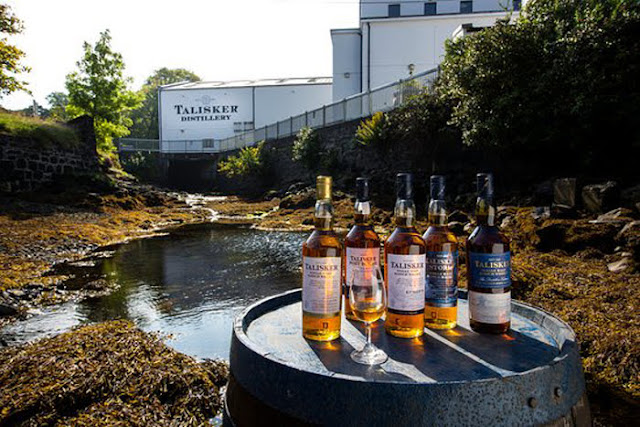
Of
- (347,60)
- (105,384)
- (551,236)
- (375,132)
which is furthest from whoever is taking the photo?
(347,60)

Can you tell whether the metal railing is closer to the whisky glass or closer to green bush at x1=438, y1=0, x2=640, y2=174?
green bush at x1=438, y1=0, x2=640, y2=174

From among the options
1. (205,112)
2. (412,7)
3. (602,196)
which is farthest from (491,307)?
(205,112)

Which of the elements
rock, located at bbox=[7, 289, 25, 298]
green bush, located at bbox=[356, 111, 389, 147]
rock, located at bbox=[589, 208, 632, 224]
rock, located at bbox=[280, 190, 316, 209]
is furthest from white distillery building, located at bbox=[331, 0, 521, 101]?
rock, located at bbox=[7, 289, 25, 298]

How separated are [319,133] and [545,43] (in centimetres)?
1319

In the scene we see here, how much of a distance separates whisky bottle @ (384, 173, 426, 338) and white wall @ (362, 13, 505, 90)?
29626mm

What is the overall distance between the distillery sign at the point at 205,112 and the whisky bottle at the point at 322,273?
39.2 m

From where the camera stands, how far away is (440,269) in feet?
5.83

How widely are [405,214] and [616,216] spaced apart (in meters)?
6.56

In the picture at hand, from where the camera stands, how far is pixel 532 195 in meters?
9.30

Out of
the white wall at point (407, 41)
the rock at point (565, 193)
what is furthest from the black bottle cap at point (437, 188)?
the white wall at point (407, 41)

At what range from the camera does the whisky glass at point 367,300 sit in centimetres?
154

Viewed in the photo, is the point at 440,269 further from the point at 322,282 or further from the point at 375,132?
the point at 375,132

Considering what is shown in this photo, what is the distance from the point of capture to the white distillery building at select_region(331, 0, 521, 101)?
29.7 m

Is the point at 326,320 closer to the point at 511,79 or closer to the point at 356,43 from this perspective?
the point at 511,79
